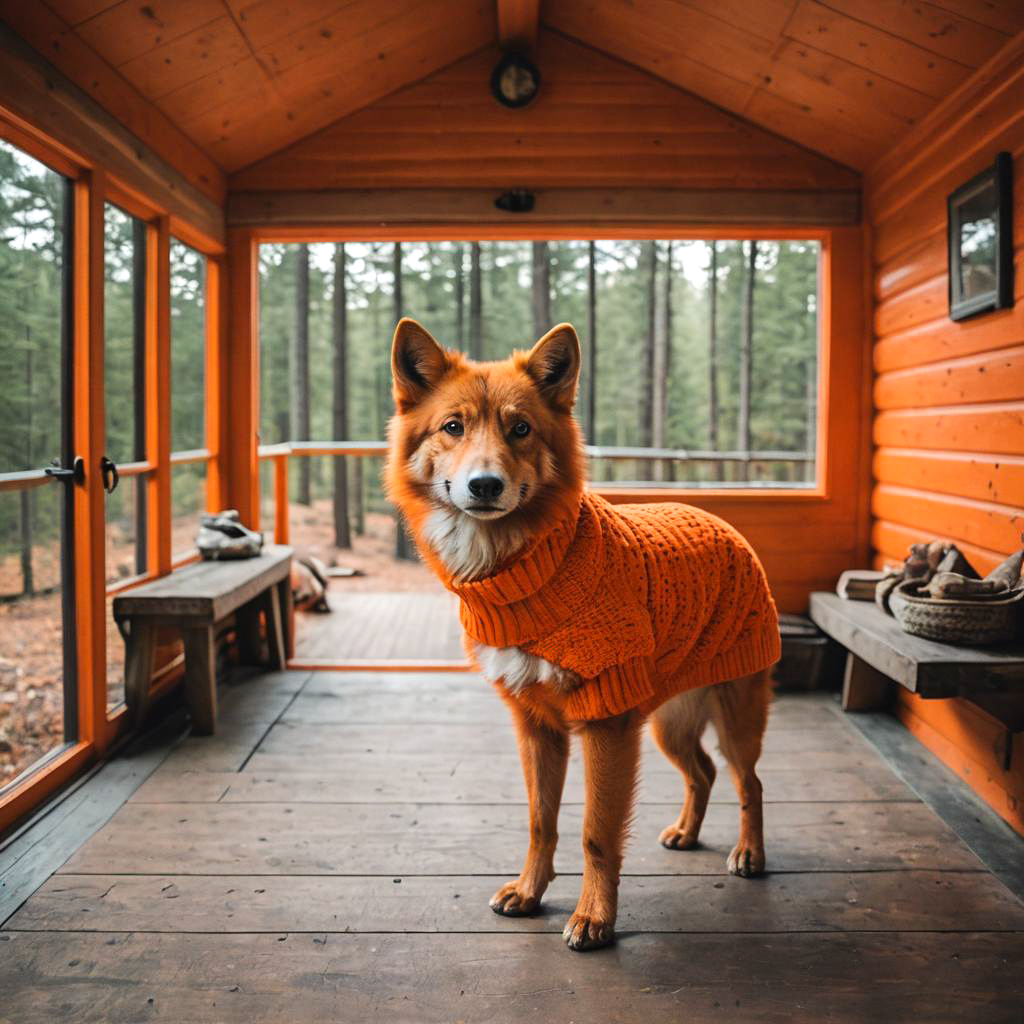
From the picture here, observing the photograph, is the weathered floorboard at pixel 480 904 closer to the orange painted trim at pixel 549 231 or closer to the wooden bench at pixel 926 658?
the wooden bench at pixel 926 658

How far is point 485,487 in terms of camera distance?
1732 millimetres

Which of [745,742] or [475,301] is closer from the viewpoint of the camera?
[745,742]

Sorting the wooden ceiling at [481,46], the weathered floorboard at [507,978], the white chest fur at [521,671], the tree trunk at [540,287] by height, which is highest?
the tree trunk at [540,287]

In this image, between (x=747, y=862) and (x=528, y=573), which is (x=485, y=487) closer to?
(x=528, y=573)

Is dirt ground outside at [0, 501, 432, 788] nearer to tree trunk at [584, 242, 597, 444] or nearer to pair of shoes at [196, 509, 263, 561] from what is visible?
pair of shoes at [196, 509, 263, 561]

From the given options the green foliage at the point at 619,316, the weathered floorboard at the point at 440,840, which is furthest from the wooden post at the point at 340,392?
the weathered floorboard at the point at 440,840

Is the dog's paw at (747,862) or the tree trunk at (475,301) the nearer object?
the dog's paw at (747,862)

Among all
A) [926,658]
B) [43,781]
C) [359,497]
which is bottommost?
[43,781]

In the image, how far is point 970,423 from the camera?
9.89ft

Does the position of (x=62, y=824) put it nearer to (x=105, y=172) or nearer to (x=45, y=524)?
(x=45, y=524)

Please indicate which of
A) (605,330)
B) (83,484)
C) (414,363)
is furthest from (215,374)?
(605,330)

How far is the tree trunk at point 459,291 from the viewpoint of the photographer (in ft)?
42.2

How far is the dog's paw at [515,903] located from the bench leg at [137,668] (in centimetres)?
189

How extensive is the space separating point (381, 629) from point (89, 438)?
3.15m
